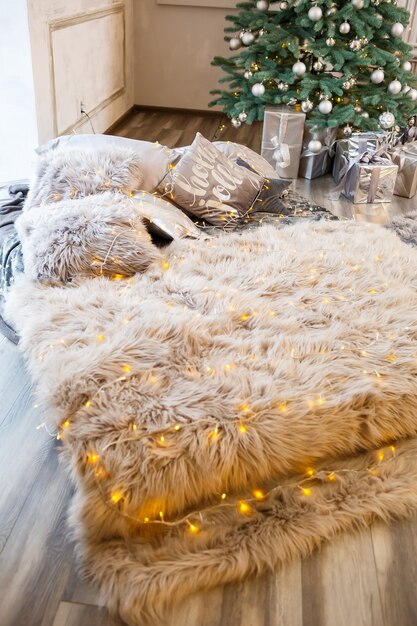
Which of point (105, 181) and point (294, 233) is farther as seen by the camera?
point (294, 233)

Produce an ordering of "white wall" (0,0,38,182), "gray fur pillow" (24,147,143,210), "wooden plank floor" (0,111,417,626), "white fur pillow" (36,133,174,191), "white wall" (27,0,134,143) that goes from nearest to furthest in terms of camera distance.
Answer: "wooden plank floor" (0,111,417,626)
"gray fur pillow" (24,147,143,210)
"white fur pillow" (36,133,174,191)
"white wall" (0,0,38,182)
"white wall" (27,0,134,143)

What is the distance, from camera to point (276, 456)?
1374 mm

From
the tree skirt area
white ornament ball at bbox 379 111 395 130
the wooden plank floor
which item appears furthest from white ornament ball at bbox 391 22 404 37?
the wooden plank floor

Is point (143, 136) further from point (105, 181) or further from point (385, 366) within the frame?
point (385, 366)

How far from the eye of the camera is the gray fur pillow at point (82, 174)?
2.09m

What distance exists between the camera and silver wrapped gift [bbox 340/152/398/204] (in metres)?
3.10

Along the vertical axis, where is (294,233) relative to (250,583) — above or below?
above

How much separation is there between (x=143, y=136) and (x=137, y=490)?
3.34 metres

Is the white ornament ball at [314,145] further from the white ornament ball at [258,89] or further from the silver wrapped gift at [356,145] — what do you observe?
the white ornament ball at [258,89]

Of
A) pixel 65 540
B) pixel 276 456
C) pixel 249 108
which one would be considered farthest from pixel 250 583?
pixel 249 108

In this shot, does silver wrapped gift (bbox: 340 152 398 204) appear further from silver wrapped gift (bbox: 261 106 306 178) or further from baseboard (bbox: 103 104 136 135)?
baseboard (bbox: 103 104 136 135)

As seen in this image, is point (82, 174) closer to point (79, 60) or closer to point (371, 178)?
point (79, 60)

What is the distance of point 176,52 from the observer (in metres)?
4.51

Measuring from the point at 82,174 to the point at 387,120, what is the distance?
6.38 feet
